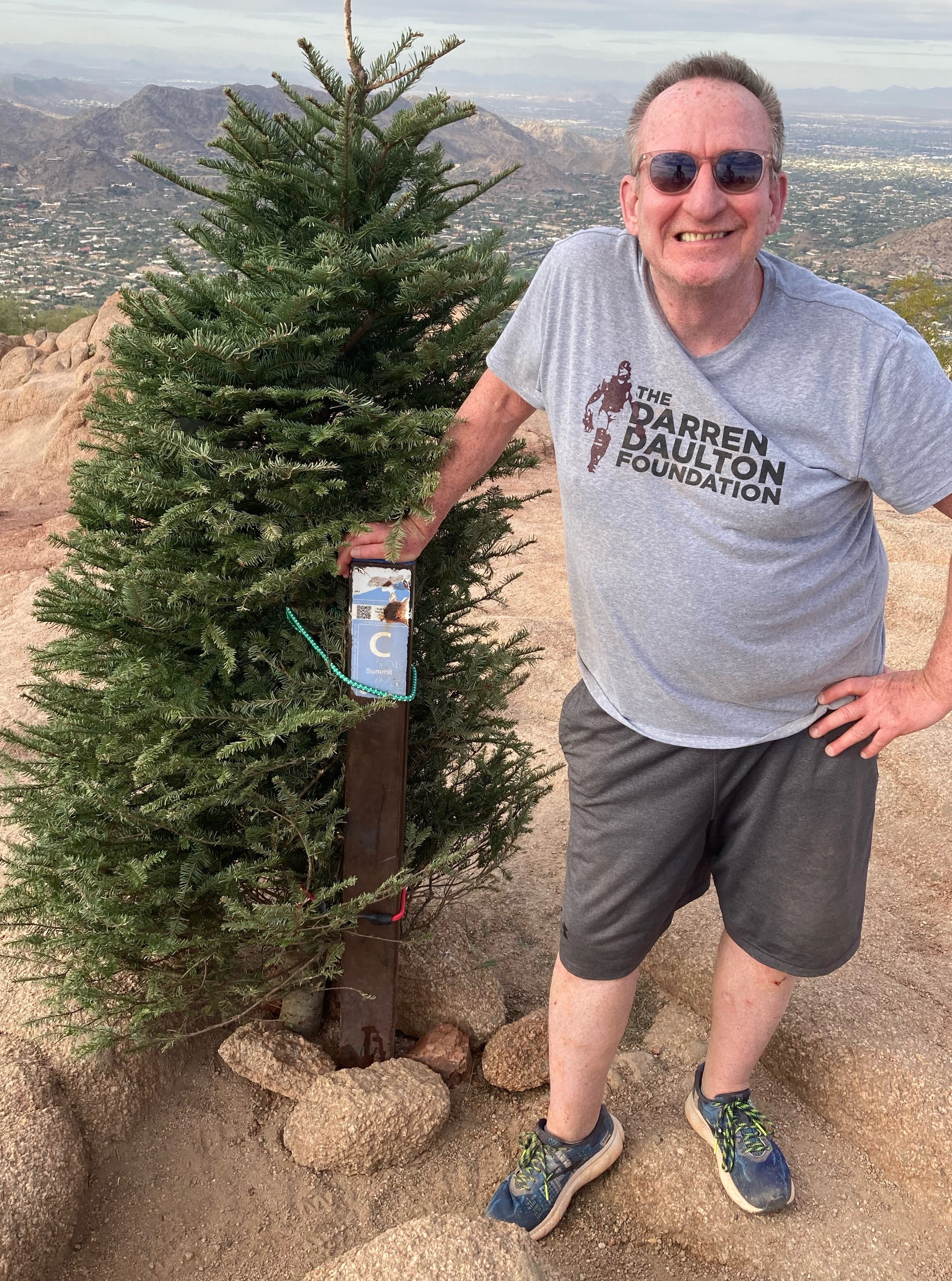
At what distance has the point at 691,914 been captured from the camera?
12.9 ft

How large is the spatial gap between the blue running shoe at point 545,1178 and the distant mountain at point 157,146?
3239cm

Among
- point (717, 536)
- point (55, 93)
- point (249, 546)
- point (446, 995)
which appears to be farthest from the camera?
point (55, 93)

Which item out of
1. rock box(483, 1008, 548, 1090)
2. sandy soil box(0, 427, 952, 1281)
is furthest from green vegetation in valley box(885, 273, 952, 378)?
rock box(483, 1008, 548, 1090)

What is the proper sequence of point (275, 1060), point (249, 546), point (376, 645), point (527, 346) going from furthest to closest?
point (275, 1060), point (376, 645), point (249, 546), point (527, 346)

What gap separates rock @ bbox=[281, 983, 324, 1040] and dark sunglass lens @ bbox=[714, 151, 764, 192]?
98.3 inches

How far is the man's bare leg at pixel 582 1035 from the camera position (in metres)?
2.55

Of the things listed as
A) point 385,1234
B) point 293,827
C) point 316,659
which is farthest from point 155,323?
point 385,1234

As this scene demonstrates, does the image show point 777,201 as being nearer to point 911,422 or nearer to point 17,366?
point 911,422

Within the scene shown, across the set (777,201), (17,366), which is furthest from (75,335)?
(777,201)

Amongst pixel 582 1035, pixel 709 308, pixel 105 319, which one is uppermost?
pixel 709 308

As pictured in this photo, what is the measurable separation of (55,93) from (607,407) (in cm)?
13425

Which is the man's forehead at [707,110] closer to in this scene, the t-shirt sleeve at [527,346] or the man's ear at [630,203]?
the man's ear at [630,203]

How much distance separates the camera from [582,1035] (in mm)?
2570

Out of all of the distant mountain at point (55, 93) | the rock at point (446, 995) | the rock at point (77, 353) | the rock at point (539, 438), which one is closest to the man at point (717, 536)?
the rock at point (446, 995)
